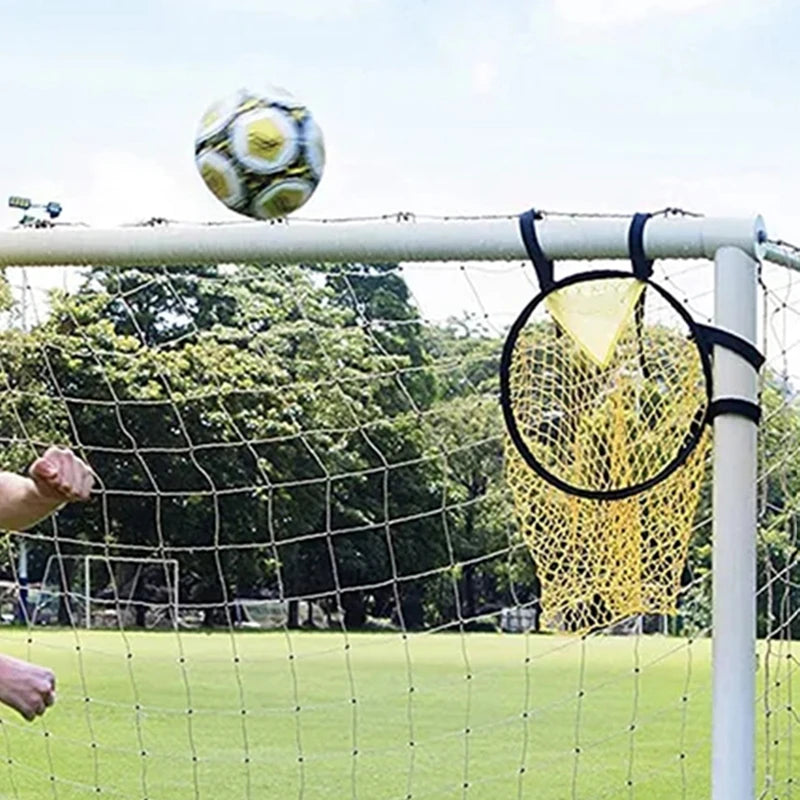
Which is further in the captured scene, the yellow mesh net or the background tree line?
the background tree line

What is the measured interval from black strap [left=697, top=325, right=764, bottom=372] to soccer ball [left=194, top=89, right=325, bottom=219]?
878mm

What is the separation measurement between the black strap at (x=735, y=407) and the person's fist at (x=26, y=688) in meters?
1.29

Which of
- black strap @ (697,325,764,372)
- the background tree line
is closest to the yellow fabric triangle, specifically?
black strap @ (697,325,764,372)

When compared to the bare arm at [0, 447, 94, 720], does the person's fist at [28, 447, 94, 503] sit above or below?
above

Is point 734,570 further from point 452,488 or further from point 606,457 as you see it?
point 452,488

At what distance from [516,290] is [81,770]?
497cm

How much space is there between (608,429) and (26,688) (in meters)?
1.41

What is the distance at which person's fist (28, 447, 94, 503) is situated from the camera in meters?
2.16

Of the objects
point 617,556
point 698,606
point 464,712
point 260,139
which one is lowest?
point 464,712

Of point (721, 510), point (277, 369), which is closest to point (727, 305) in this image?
point (721, 510)

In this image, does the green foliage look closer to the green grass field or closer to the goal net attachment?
the green grass field

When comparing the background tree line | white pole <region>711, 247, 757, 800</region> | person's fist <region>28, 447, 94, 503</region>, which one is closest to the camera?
person's fist <region>28, 447, 94, 503</region>

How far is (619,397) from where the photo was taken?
10.8ft

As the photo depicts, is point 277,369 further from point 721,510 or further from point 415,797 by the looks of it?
point 721,510
